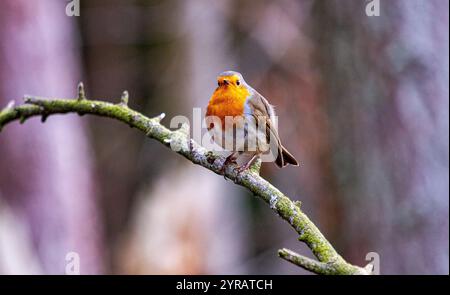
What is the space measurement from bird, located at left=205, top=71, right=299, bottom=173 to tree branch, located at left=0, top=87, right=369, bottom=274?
24 centimetres

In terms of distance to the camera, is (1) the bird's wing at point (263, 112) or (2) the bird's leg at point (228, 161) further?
(1) the bird's wing at point (263, 112)

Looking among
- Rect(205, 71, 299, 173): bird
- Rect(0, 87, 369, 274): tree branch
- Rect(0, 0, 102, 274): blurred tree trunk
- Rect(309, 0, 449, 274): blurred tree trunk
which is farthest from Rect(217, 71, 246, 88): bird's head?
Rect(0, 0, 102, 274): blurred tree trunk

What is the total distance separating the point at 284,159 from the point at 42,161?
485cm

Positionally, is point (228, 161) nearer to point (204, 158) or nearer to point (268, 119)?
point (204, 158)

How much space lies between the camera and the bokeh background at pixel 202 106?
5047mm

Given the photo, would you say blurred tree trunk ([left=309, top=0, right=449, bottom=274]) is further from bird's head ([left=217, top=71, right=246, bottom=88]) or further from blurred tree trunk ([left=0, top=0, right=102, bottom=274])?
blurred tree trunk ([left=0, top=0, right=102, bottom=274])

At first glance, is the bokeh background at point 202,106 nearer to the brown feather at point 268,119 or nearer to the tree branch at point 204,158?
the brown feather at point 268,119

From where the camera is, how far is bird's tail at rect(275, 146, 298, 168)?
3.11m

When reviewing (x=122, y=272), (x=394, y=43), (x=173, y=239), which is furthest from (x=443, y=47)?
(x=122, y=272)

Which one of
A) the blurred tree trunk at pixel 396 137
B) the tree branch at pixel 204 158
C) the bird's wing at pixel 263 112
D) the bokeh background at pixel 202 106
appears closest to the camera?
the tree branch at pixel 204 158

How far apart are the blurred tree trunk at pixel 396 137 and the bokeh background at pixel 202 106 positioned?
11 millimetres

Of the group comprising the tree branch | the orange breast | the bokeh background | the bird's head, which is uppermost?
the bokeh background

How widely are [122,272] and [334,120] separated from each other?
4358mm

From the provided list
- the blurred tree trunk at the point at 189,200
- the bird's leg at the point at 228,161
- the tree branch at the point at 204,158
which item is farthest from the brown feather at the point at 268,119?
the blurred tree trunk at the point at 189,200
